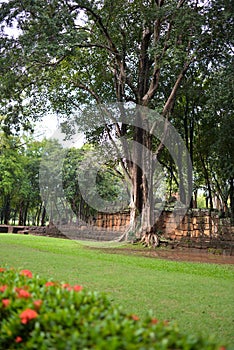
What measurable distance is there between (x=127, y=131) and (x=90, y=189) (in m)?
11.1

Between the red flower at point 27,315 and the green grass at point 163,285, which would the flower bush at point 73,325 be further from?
the green grass at point 163,285

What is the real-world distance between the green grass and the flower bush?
5.89 ft

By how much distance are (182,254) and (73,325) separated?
10309 mm

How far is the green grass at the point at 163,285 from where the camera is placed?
4176 millimetres

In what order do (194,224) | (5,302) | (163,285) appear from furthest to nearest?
(194,224) < (163,285) < (5,302)

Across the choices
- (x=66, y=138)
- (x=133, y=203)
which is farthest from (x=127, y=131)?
(x=133, y=203)

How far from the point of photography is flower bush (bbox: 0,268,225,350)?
1554 mm

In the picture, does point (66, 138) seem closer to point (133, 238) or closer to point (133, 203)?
point (133, 203)

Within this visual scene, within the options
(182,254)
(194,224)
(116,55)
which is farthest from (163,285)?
(116,55)

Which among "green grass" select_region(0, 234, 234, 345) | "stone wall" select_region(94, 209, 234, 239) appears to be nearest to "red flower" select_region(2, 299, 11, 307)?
"green grass" select_region(0, 234, 234, 345)

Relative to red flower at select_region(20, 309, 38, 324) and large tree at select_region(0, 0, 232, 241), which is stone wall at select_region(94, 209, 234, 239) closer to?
large tree at select_region(0, 0, 232, 241)

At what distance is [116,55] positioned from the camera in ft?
47.9

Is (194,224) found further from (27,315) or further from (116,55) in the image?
(27,315)

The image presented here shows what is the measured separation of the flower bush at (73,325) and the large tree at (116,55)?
9.77 metres
